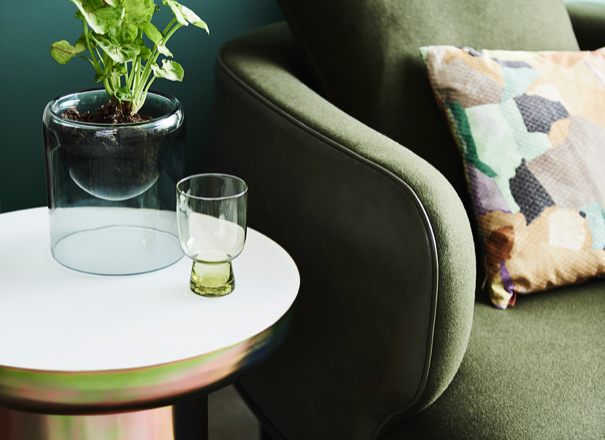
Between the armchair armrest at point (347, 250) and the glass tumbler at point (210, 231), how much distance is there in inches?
5.9

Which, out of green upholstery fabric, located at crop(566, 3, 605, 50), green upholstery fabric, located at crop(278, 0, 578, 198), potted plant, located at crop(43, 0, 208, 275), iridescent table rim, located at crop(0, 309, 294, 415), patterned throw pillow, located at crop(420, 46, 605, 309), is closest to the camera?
iridescent table rim, located at crop(0, 309, 294, 415)

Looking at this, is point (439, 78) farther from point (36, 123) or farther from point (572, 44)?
point (36, 123)

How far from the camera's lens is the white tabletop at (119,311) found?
0.58 meters

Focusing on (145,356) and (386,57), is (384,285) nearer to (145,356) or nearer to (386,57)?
(145,356)

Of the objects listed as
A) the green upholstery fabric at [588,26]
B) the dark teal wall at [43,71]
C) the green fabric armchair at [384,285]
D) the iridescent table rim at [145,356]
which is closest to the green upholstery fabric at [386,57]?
the green fabric armchair at [384,285]

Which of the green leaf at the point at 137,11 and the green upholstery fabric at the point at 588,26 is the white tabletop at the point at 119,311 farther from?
the green upholstery fabric at the point at 588,26

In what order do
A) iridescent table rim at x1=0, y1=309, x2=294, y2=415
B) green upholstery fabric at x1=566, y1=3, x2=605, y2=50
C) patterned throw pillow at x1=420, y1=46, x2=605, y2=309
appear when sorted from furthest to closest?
green upholstery fabric at x1=566, y1=3, x2=605, y2=50, patterned throw pillow at x1=420, y1=46, x2=605, y2=309, iridescent table rim at x1=0, y1=309, x2=294, y2=415

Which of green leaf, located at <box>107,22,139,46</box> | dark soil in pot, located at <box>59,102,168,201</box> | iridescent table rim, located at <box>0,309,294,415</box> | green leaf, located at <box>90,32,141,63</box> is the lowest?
iridescent table rim, located at <box>0,309,294,415</box>

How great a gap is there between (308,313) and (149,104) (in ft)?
1.29

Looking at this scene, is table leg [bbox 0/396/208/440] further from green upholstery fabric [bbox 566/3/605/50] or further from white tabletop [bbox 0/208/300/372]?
green upholstery fabric [bbox 566/3/605/50]

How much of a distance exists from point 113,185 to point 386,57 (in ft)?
1.79

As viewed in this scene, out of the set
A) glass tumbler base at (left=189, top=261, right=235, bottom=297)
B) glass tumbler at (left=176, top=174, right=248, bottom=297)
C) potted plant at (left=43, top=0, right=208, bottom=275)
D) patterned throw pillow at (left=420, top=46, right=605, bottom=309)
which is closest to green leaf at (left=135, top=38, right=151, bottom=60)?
potted plant at (left=43, top=0, right=208, bottom=275)

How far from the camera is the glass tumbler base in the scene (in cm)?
69

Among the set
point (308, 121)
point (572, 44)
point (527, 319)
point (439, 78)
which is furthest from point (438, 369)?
point (572, 44)
